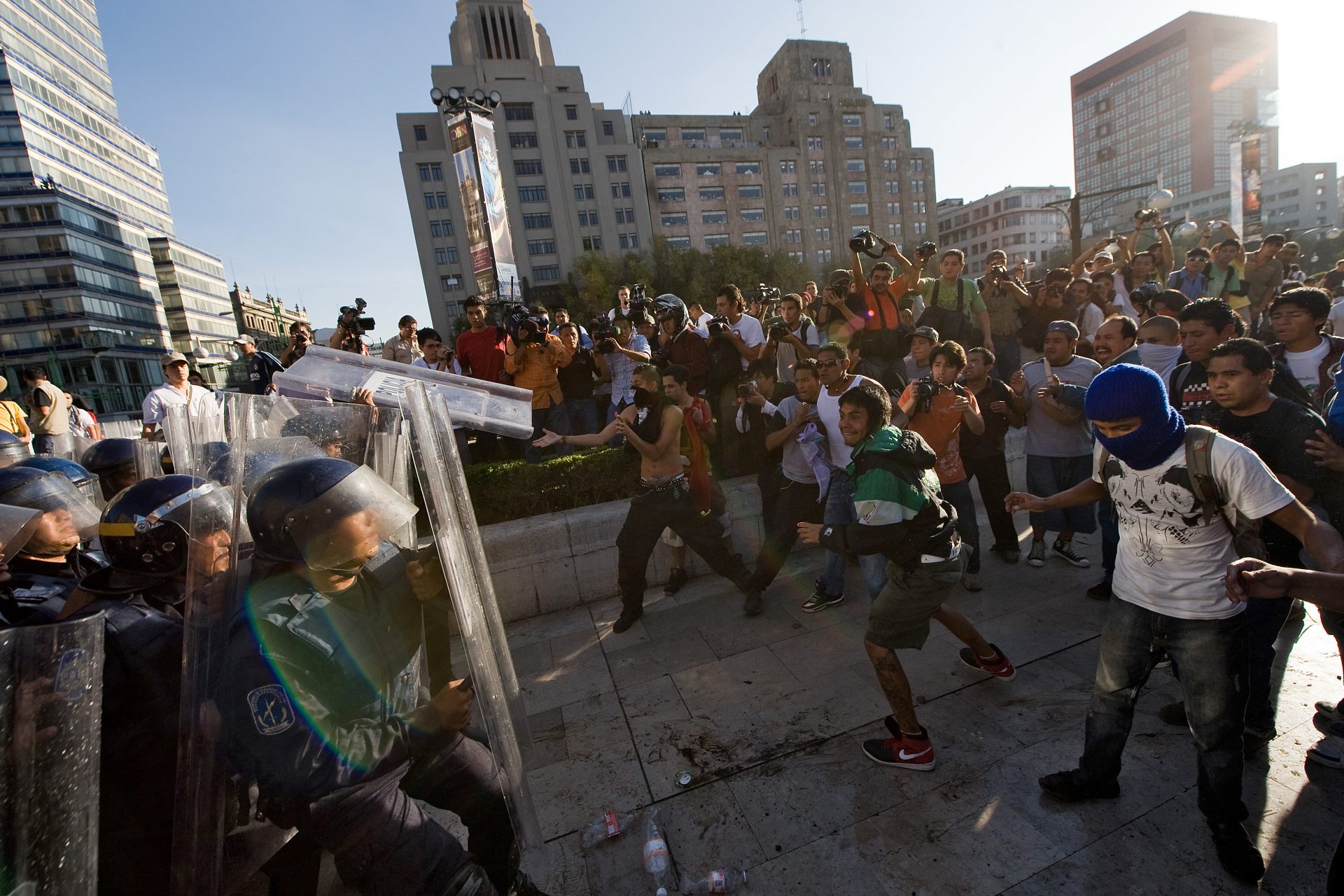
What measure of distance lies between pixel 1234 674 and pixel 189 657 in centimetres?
350

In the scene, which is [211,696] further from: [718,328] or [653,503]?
[718,328]

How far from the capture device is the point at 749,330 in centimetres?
670

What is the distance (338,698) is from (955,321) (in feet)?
21.8

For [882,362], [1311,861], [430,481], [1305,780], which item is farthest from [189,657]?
[882,362]

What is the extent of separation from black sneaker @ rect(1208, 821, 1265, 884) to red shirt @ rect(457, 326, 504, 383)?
639 centimetres

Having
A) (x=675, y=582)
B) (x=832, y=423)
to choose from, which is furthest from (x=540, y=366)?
(x=832, y=423)

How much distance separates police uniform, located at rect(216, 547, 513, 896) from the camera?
5.31 ft

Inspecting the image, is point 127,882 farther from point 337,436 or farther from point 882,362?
point 882,362

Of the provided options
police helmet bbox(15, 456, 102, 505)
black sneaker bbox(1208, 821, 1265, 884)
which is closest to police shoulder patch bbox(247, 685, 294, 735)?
police helmet bbox(15, 456, 102, 505)

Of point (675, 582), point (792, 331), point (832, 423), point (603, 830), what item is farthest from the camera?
point (792, 331)

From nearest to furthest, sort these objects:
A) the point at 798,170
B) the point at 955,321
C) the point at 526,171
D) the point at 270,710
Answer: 1. the point at 270,710
2. the point at 955,321
3. the point at 526,171
4. the point at 798,170

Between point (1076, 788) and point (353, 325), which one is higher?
point (353, 325)

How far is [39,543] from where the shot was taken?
8.31ft

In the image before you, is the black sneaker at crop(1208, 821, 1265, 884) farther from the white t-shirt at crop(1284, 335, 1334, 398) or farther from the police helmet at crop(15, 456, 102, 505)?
the police helmet at crop(15, 456, 102, 505)
